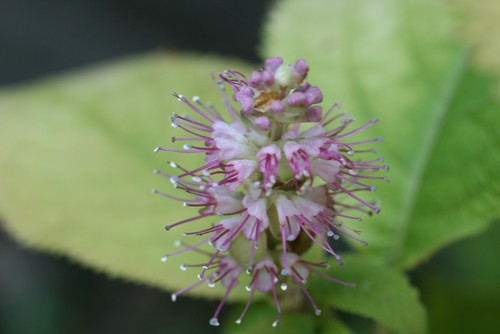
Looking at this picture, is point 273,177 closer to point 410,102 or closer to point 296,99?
point 296,99

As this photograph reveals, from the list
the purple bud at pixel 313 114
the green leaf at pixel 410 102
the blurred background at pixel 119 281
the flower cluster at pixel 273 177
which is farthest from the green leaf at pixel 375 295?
the blurred background at pixel 119 281

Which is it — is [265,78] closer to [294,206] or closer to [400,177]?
[294,206]

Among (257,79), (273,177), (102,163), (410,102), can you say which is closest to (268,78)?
(257,79)

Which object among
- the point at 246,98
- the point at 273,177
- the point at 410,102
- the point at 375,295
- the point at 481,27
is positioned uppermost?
the point at 481,27

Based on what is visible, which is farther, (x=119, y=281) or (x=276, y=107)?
(x=119, y=281)

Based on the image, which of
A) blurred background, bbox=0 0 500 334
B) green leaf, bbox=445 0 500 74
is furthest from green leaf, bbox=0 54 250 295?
green leaf, bbox=445 0 500 74

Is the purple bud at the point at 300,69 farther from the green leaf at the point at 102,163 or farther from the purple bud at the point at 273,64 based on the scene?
the green leaf at the point at 102,163
